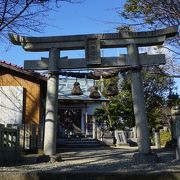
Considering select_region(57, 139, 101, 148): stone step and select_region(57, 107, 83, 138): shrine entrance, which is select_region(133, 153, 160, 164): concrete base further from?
select_region(57, 107, 83, 138): shrine entrance

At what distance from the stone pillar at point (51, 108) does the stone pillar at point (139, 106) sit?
279 cm

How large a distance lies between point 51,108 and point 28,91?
23.6ft

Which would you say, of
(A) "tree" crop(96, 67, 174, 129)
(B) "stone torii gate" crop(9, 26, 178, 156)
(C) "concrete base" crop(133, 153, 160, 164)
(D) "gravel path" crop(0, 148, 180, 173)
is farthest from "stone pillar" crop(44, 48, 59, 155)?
(A) "tree" crop(96, 67, 174, 129)

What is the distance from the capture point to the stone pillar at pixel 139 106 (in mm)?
13422

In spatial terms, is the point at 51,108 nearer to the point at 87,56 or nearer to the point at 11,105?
the point at 87,56

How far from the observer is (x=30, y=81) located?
827 inches

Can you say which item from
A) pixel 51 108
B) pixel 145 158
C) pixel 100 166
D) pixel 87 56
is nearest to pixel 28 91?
pixel 51 108

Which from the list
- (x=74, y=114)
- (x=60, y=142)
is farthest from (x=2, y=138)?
(x=74, y=114)

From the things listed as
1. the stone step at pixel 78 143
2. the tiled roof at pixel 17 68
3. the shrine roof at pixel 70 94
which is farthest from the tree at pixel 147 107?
the tiled roof at pixel 17 68

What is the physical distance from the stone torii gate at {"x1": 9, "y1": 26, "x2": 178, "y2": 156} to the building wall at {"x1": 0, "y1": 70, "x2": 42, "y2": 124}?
6413 mm

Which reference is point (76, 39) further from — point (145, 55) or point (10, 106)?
point (10, 106)

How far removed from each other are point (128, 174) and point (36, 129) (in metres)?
12.1

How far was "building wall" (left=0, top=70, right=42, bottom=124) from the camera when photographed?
20.6 m

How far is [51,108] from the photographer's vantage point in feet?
45.7
